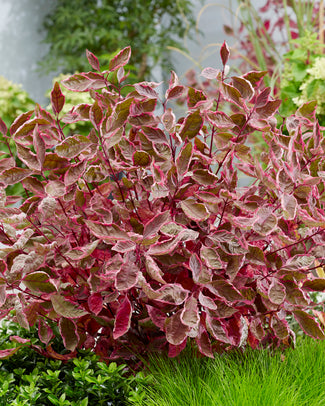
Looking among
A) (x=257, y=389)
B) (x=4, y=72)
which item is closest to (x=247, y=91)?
(x=257, y=389)

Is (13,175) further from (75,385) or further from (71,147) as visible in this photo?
(75,385)

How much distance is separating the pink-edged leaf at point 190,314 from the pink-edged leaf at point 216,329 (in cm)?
4

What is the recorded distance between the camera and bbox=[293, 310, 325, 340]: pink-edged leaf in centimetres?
72

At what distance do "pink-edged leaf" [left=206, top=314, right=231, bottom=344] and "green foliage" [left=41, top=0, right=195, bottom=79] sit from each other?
393 centimetres

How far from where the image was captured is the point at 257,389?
623 millimetres

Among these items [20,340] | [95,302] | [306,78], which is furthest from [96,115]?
[306,78]

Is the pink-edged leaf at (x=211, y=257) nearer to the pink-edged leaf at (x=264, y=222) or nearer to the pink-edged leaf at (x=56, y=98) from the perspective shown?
the pink-edged leaf at (x=264, y=222)

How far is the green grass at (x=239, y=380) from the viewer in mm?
613

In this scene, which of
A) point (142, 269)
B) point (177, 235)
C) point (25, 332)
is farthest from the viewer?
point (25, 332)

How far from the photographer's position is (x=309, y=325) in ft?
2.38

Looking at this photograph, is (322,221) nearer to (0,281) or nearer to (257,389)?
(257,389)

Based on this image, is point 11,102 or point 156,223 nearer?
point 156,223

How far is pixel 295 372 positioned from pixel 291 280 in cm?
15

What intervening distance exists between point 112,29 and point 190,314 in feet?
14.1
